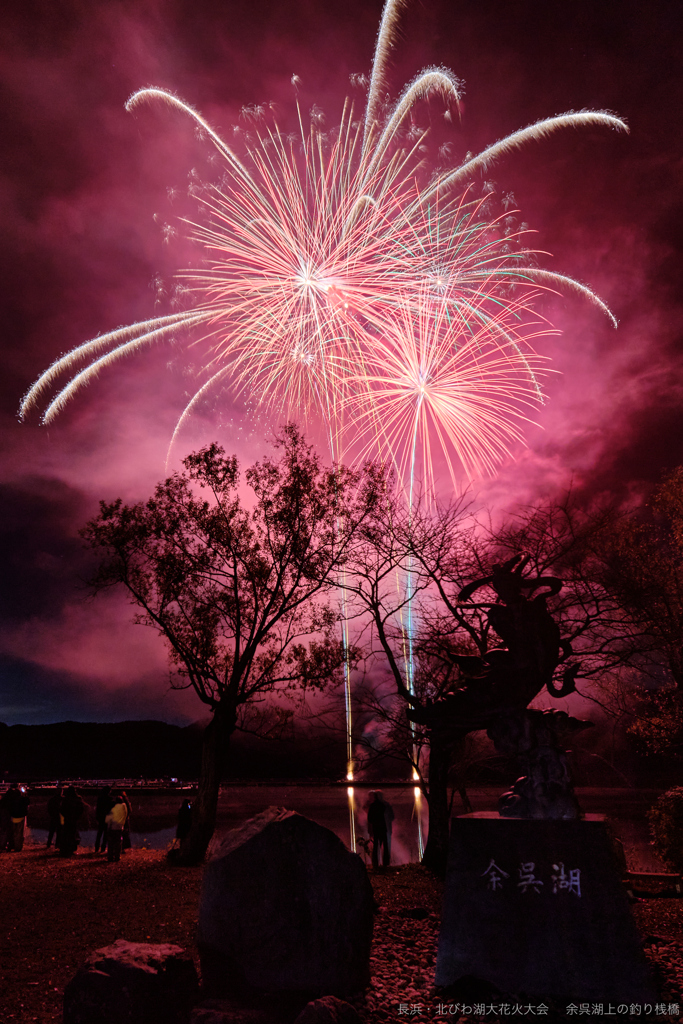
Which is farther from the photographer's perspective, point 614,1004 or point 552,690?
point 552,690

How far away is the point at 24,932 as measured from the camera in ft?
30.6

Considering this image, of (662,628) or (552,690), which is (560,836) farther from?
(662,628)

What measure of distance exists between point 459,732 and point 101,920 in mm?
6875

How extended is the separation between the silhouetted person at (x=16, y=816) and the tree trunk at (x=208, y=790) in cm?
529

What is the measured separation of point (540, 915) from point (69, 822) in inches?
603

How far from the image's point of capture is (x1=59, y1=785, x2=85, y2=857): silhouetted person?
693 inches

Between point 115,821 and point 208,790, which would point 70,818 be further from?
point 208,790

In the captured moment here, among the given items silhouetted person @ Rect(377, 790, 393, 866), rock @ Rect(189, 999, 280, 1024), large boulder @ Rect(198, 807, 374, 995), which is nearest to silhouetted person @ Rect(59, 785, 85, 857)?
silhouetted person @ Rect(377, 790, 393, 866)

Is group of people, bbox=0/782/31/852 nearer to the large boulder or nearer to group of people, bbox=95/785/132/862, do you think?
group of people, bbox=95/785/132/862

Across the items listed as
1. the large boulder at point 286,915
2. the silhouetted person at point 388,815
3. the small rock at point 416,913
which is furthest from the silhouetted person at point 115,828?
the large boulder at point 286,915

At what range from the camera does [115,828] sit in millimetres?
16641

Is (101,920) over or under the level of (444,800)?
under

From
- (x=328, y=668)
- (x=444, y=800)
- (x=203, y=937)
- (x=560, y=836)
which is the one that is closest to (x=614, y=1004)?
(x=560, y=836)

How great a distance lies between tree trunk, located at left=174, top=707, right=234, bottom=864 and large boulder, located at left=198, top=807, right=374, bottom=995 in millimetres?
9949
